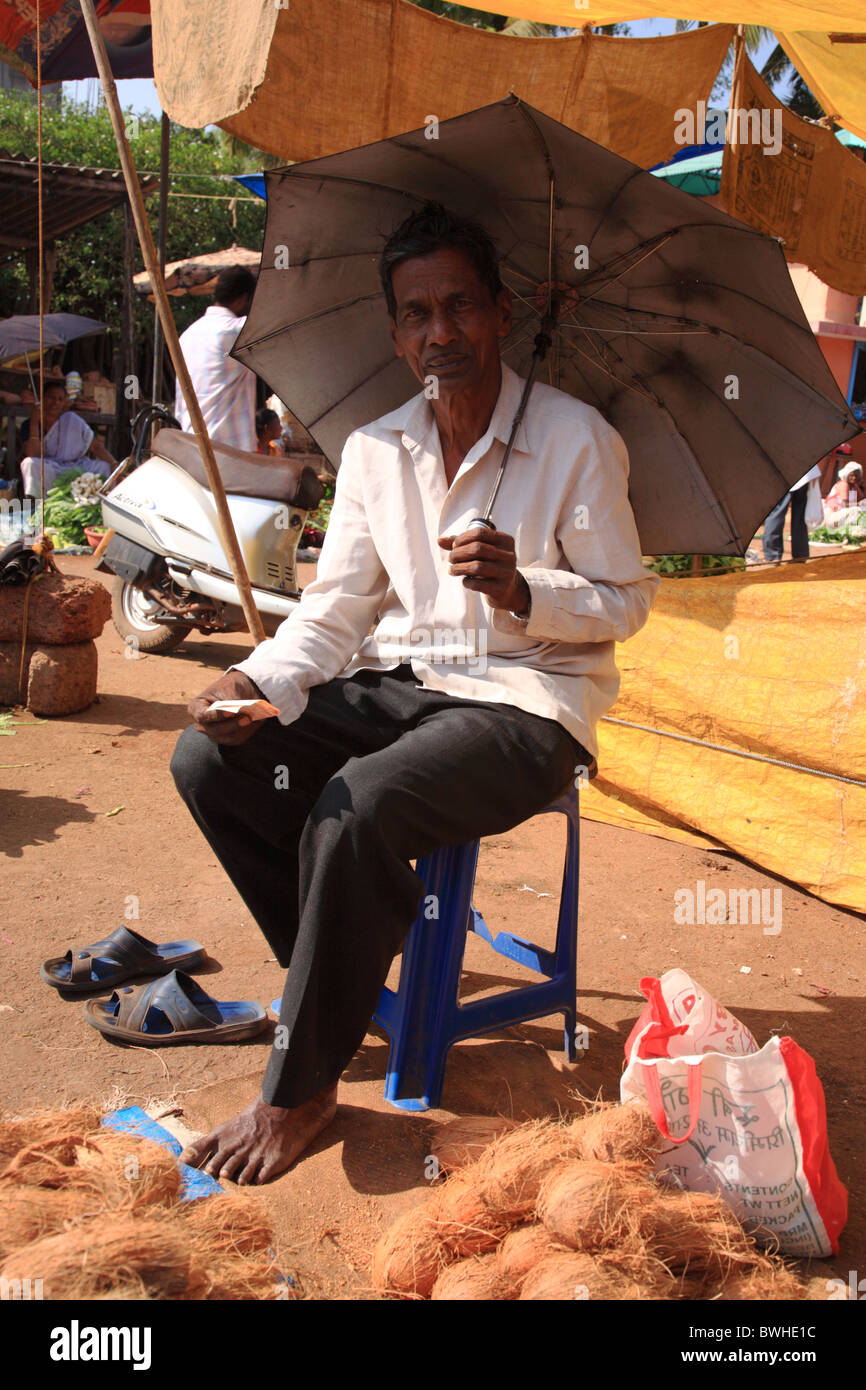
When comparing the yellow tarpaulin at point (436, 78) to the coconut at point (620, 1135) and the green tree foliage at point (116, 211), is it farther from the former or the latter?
the green tree foliage at point (116, 211)

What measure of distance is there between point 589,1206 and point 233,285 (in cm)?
604

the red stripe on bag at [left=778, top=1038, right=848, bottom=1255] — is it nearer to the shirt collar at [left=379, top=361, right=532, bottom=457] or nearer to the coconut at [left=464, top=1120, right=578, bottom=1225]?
the coconut at [left=464, top=1120, right=578, bottom=1225]

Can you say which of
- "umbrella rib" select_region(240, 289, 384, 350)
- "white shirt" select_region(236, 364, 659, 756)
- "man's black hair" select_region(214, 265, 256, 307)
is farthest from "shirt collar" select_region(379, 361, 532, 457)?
"man's black hair" select_region(214, 265, 256, 307)

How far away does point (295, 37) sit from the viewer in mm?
3656

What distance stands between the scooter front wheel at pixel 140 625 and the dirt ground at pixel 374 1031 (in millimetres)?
1500

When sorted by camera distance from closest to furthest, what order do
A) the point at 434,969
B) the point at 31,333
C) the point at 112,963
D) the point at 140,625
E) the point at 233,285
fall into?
the point at 434,969, the point at 112,963, the point at 233,285, the point at 140,625, the point at 31,333

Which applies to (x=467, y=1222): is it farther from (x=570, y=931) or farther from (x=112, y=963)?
(x=112, y=963)

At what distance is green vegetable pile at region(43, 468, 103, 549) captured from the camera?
10.9m

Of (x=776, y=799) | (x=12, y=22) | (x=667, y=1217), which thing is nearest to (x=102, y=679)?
(x=12, y=22)

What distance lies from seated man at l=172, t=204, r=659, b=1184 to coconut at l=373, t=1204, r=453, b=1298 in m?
0.38

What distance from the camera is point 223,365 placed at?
654 centimetres

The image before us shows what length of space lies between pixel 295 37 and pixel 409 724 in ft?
8.76

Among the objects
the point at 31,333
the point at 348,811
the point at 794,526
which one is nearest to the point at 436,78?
the point at 348,811
